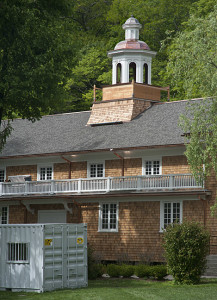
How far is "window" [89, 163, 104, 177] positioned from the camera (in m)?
40.6

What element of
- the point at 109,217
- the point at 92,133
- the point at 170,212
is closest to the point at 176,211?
the point at 170,212

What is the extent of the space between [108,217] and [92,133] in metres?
6.99

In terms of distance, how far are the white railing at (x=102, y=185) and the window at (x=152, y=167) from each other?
114cm

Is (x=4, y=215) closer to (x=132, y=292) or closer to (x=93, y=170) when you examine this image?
(x=93, y=170)

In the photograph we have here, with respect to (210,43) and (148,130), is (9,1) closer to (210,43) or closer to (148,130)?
(210,43)

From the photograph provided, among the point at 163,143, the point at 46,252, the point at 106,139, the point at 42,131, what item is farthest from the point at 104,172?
the point at 46,252

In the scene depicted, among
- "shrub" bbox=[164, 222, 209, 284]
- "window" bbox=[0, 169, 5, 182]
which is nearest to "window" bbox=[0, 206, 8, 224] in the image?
"window" bbox=[0, 169, 5, 182]

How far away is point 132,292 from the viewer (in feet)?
79.8

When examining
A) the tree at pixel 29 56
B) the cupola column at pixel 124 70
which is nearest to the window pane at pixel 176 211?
the tree at pixel 29 56

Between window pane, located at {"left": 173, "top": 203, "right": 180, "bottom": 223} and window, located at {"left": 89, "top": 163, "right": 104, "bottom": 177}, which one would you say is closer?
window pane, located at {"left": 173, "top": 203, "right": 180, "bottom": 223}

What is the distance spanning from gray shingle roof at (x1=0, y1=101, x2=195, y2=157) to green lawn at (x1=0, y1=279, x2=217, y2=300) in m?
11.3

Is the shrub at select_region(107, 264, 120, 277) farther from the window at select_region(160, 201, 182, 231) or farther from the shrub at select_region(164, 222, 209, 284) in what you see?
the window at select_region(160, 201, 182, 231)

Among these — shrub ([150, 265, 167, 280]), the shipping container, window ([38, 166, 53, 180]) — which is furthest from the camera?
window ([38, 166, 53, 180])

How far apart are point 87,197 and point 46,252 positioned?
13.3 meters
